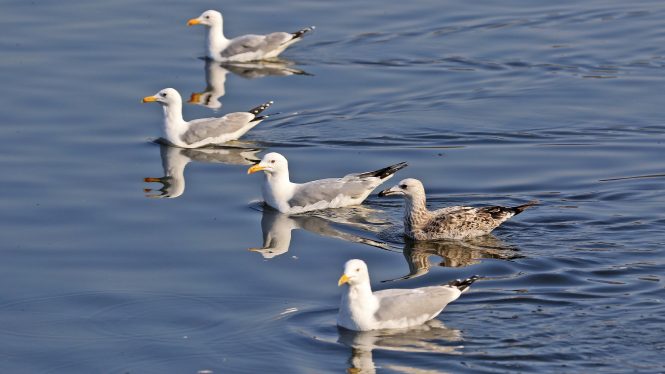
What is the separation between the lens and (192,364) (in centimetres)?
1272

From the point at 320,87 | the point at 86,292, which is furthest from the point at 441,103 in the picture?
the point at 86,292

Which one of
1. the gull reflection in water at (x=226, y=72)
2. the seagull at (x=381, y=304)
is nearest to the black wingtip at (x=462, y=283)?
the seagull at (x=381, y=304)

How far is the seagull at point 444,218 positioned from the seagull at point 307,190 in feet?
3.57

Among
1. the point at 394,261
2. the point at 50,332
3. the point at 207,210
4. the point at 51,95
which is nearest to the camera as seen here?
the point at 50,332

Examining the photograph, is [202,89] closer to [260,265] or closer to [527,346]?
[260,265]

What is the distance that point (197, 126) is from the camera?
67.3 ft

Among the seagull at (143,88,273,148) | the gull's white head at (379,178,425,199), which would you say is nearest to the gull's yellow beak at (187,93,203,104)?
the seagull at (143,88,273,148)

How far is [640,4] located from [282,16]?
7.21 meters

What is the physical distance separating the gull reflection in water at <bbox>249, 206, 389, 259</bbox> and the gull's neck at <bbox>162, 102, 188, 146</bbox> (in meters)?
3.21

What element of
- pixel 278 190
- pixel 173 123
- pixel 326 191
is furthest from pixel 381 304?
pixel 173 123

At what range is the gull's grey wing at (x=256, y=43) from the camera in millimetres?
24953

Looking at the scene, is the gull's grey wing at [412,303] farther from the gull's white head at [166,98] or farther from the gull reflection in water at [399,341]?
the gull's white head at [166,98]

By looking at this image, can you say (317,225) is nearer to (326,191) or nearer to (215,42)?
(326,191)

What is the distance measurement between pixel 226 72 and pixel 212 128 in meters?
4.52
